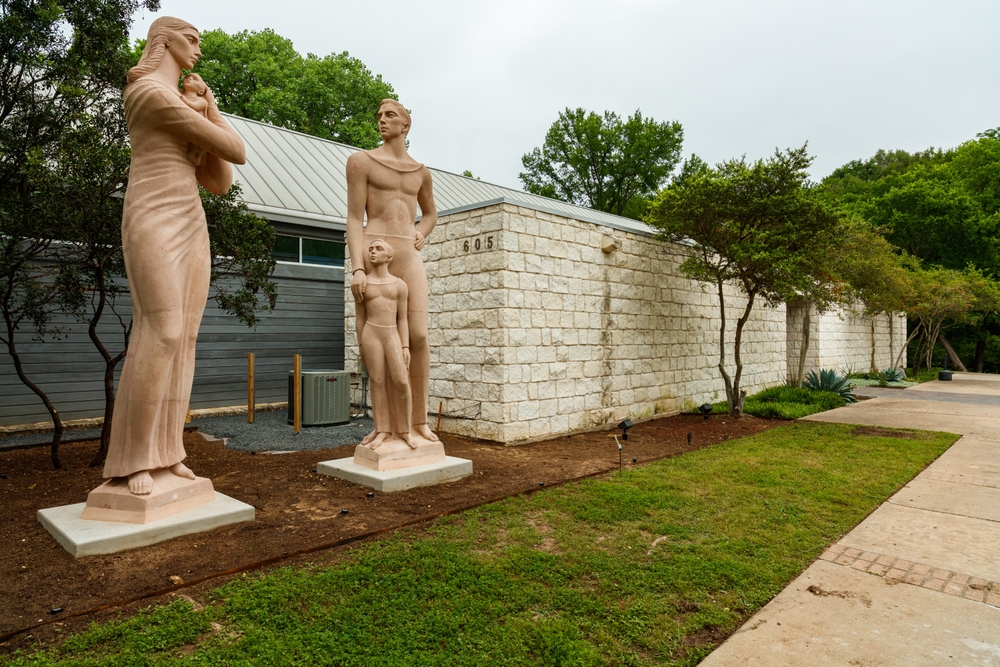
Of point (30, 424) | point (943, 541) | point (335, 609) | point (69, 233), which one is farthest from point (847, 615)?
point (30, 424)

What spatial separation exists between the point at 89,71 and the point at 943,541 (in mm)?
7661

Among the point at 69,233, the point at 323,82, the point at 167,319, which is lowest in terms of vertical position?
the point at 167,319

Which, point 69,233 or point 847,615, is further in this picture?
point 69,233

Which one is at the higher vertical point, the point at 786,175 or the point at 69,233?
the point at 786,175

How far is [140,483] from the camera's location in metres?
3.42

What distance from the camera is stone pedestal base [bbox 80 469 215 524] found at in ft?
11.0

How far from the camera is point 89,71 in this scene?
16.3ft

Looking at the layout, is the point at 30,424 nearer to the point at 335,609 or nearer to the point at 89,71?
the point at 89,71

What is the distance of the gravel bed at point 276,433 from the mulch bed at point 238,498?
0.38 m

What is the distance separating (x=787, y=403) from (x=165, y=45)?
34.6ft

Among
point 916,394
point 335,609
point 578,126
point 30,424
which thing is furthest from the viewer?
point 578,126

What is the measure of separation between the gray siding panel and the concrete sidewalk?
29.1ft

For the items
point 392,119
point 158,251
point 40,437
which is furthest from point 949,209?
point 40,437

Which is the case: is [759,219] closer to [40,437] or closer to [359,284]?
[359,284]
